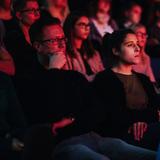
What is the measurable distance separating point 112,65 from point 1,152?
59.3 inches

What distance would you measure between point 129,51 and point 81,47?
702 mm

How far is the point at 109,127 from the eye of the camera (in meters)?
5.61

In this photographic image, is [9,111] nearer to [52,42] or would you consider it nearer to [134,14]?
[52,42]

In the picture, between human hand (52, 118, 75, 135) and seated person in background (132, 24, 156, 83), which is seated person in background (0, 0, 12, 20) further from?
human hand (52, 118, 75, 135)

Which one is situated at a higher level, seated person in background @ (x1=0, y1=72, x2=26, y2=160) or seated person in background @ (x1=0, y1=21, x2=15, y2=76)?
seated person in background @ (x1=0, y1=21, x2=15, y2=76)

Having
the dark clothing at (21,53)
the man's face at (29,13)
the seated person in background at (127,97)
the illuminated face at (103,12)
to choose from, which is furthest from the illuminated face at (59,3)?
the seated person in background at (127,97)

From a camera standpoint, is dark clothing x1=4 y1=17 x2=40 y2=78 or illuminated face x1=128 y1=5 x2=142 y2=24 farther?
illuminated face x1=128 y1=5 x2=142 y2=24

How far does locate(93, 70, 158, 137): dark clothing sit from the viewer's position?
18.3 feet

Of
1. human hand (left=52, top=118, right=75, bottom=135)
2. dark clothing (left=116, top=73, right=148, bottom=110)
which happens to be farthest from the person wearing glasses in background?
human hand (left=52, top=118, right=75, bottom=135)

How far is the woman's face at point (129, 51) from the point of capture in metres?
5.89

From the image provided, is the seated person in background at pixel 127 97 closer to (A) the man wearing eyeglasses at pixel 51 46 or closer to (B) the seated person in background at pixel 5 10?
(A) the man wearing eyeglasses at pixel 51 46

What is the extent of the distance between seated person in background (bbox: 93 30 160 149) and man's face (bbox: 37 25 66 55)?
0.40m

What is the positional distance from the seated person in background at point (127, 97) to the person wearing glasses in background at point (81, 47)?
0.31 m

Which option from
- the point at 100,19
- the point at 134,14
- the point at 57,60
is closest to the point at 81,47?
the point at 57,60
